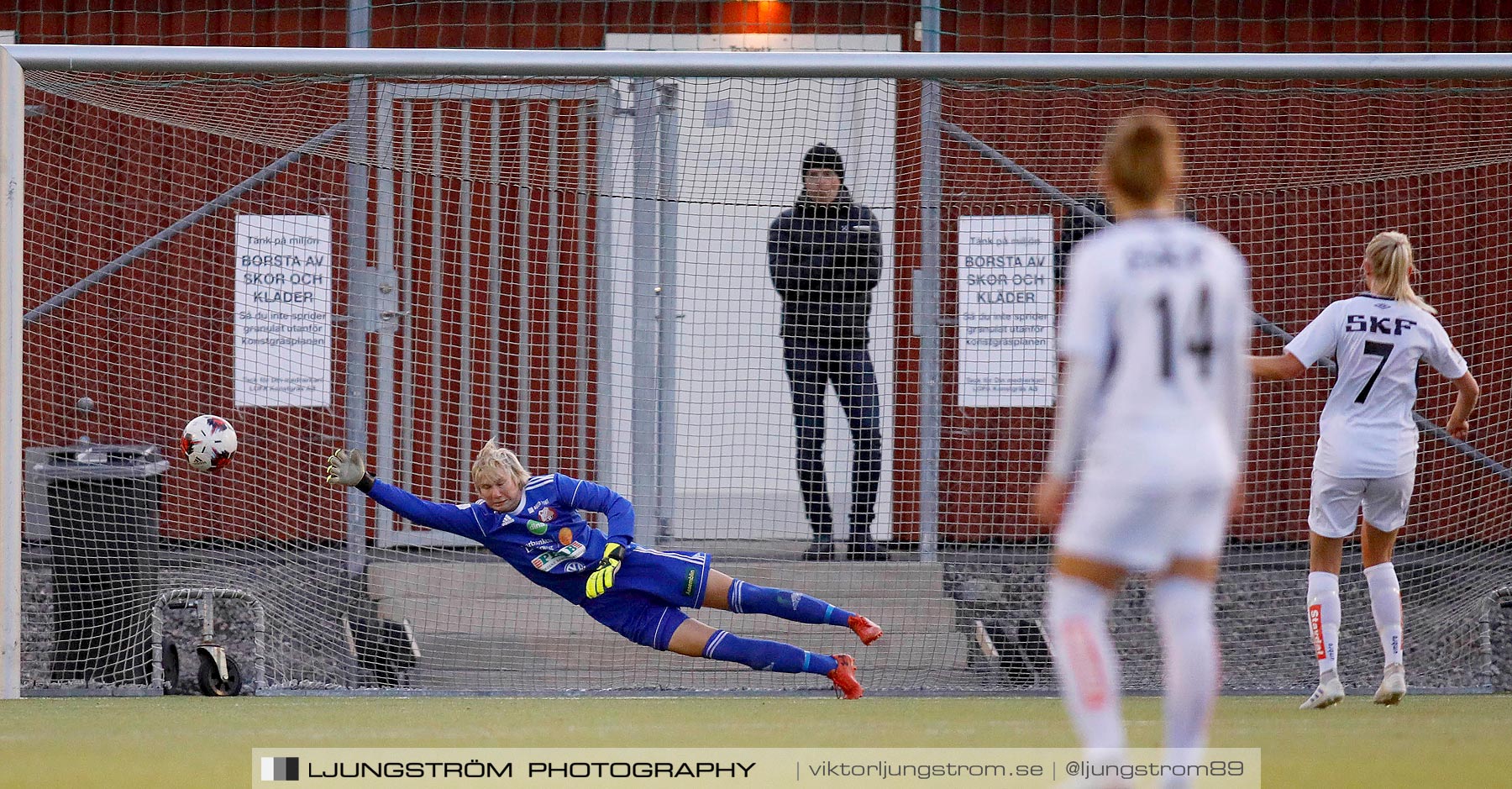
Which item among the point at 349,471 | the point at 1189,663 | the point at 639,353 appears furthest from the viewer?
the point at 639,353

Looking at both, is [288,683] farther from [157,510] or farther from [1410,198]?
[1410,198]

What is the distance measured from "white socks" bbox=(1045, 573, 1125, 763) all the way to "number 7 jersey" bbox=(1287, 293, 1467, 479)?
10.0 feet

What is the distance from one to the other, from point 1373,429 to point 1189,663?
3.35m

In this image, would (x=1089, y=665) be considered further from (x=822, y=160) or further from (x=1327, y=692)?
(x=822, y=160)

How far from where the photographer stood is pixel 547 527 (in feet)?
23.8

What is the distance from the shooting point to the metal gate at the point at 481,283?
9.01m

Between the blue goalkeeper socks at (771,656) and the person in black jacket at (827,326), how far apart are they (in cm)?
120

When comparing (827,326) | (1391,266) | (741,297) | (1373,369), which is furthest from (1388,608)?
(741,297)

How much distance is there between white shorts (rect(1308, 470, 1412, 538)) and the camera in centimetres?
642

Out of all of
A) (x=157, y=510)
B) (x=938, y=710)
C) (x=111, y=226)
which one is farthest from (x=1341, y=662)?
(x=111, y=226)

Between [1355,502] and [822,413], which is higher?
[822,413]

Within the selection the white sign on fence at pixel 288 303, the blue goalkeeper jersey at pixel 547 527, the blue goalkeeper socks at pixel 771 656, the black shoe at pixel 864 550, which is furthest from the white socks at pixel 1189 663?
the white sign on fence at pixel 288 303

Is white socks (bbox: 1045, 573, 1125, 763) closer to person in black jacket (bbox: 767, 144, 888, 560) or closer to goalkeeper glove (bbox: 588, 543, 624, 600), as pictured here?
goalkeeper glove (bbox: 588, 543, 624, 600)

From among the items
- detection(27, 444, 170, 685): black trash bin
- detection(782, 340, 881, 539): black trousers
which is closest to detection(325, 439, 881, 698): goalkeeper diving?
detection(782, 340, 881, 539): black trousers
